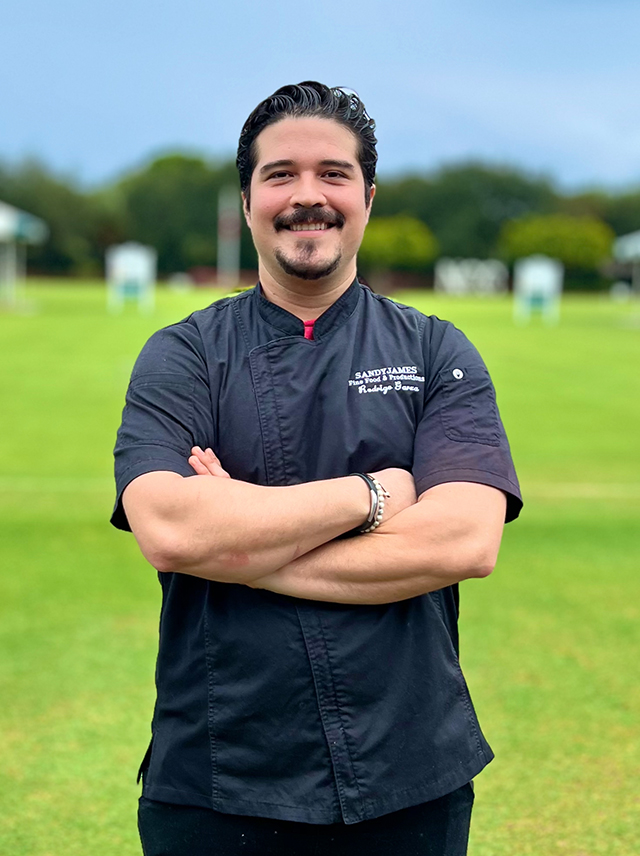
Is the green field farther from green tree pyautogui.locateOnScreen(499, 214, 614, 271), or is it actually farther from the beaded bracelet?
green tree pyautogui.locateOnScreen(499, 214, 614, 271)

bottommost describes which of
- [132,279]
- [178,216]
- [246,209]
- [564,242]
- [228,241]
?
[132,279]

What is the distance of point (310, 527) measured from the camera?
1.81 m

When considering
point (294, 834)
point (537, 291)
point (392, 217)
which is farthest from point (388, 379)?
point (392, 217)

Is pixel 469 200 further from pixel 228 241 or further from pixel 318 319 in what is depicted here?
pixel 318 319

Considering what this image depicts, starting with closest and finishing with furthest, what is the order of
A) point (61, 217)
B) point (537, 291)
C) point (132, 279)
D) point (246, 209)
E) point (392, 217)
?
point (246, 209), point (537, 291), point (132, 279), point (61, 217), point (392, 217)

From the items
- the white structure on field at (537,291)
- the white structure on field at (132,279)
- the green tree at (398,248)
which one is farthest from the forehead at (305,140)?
the green tree at (398,248)

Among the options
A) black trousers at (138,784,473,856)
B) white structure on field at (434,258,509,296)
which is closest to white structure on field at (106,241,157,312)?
black trousers at (138,784,473,856)

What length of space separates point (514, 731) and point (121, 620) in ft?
6.76

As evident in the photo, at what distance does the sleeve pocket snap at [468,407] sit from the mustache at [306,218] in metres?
0.35

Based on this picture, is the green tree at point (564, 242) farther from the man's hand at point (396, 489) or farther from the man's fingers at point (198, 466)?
the man's fingers at point (198, 466)

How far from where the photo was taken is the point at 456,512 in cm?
189

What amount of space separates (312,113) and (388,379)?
1.65ft

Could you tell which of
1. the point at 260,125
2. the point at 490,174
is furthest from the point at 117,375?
the point at 490,174

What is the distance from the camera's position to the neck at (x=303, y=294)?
1.96 m
